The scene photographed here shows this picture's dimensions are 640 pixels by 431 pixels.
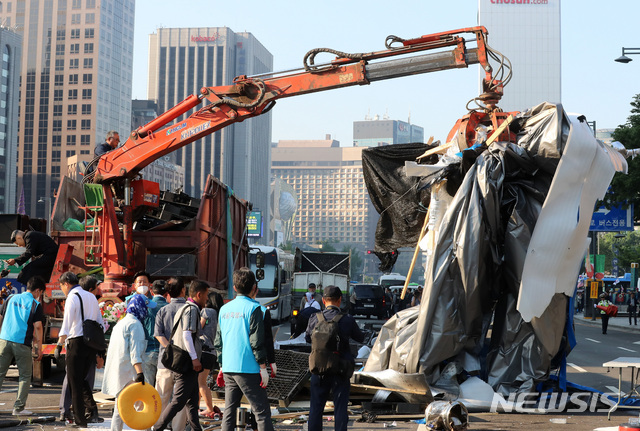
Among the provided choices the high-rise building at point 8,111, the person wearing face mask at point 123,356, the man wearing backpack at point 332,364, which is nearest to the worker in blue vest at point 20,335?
the person wearing face mask at point 123,356

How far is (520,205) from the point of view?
469 inches

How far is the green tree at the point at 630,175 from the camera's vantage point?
31547 mm

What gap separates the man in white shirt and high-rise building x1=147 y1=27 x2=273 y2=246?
570 feet

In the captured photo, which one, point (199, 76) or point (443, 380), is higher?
point (199, 76)

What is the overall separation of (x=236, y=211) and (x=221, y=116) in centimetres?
241

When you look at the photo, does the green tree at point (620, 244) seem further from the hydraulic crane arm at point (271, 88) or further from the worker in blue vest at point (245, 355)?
the worker in blue vest at point (245, 355)

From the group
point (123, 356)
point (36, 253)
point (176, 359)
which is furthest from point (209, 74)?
point (176, 359)

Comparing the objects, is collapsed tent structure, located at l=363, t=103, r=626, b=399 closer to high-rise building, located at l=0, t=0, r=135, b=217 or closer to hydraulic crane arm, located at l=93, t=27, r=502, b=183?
hydraulic crane arm, located at l=93, t=27, r=502, b=183

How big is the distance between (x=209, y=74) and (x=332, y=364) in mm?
187282

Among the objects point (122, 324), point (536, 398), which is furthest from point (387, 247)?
point (122, 324)

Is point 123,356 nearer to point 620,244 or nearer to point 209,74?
point 620,244

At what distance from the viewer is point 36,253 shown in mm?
13812

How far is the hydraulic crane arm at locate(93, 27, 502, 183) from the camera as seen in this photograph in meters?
14.2

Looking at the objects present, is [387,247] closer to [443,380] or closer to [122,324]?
[443,380]
